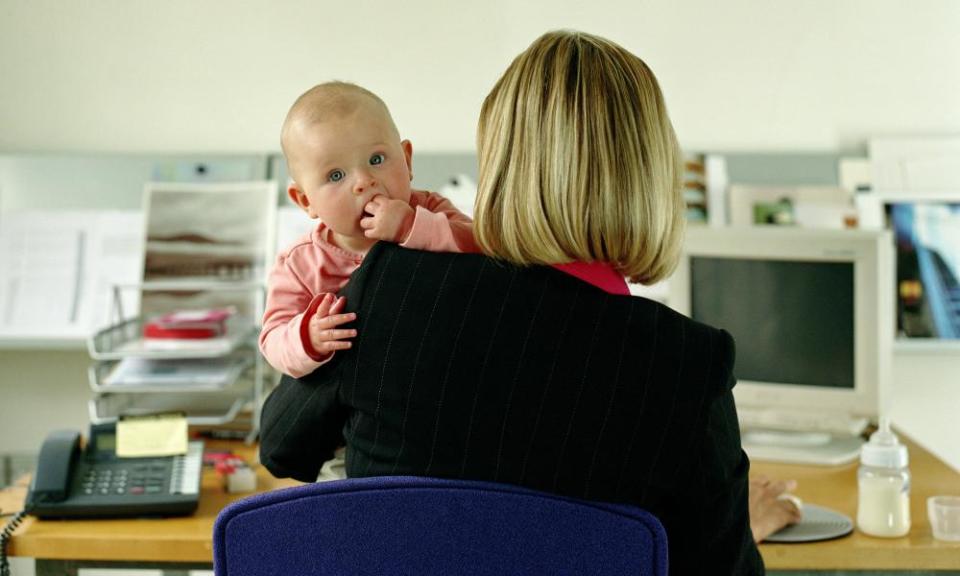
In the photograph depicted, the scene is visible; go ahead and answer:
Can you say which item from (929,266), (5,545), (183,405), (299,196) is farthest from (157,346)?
(929,266)

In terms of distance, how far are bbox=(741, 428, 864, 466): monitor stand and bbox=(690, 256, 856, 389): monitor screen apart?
0.13 meters

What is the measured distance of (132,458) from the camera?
2.03m

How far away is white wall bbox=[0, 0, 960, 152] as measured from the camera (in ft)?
9.54

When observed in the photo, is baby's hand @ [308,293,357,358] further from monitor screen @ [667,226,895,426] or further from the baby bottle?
monitor screen @ [667,226,895,426]

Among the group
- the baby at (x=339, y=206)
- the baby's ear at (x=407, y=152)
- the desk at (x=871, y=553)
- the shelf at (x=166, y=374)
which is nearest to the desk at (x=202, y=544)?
the desk at (x=871, y=553)

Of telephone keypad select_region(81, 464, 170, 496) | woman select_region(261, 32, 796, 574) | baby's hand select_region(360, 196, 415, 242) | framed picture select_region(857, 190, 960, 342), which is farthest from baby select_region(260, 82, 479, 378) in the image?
framed picture select_region(857, 190, 960, 342)

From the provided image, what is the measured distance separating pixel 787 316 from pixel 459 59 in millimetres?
1141

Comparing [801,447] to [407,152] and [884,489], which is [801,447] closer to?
[884,489]

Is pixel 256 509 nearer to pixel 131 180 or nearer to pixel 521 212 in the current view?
pixel 521 212

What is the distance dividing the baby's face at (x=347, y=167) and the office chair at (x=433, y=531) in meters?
0.37

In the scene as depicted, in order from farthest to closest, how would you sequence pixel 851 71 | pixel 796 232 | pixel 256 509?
1. pixel 851 71
2. pixel 796 232
3. pixel 256 509

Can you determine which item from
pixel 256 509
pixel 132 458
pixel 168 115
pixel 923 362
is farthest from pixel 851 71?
pixel 256 509

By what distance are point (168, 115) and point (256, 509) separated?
2.23 m

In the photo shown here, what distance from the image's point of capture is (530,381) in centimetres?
99
